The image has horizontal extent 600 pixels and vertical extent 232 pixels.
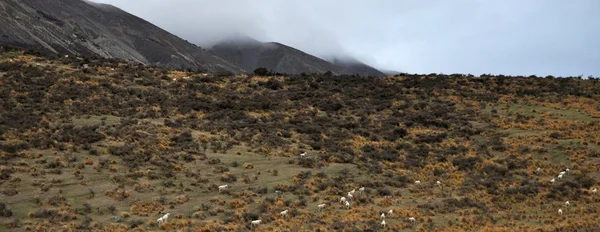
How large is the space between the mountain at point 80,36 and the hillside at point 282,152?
5688 centimetres

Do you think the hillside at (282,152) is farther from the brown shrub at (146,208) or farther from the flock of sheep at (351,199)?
the flock of sheep at (351,199)

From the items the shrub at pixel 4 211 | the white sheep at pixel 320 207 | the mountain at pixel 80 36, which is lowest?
the shrub at pixel 4 211

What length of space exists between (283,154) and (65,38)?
11570 centimetres

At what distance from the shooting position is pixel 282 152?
31.7m

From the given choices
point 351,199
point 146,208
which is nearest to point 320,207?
point 351,199

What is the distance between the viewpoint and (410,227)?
70.2 ft

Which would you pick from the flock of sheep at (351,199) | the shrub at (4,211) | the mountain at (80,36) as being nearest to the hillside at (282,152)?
the shrub at (4,211)

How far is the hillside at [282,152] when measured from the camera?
72.3 feet

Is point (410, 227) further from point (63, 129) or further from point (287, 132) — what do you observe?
point (63, 129)

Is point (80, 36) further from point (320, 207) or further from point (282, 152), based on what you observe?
point (320, 207)

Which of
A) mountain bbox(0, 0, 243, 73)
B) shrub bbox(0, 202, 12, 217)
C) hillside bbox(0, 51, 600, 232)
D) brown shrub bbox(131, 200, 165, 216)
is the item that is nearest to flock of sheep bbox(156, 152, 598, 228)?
hillside bbox(0, 51, 600, 232)

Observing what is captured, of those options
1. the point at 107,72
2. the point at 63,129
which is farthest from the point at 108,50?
the point at 63,129

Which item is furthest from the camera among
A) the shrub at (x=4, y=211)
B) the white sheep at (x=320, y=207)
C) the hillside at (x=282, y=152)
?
the white sheep at (x=320, y=207)

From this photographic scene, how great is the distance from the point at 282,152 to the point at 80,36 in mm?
125890
